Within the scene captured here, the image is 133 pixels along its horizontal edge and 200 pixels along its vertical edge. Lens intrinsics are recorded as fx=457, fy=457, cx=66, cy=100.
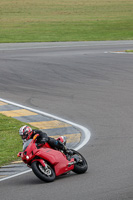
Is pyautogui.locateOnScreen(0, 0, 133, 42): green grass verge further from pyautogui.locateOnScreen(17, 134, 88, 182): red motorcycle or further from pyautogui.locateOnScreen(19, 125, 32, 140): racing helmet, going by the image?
pyautogui.locateOnScreen(17, 134, 88, 182): red motorcycle

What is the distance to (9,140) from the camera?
14367 millimetres

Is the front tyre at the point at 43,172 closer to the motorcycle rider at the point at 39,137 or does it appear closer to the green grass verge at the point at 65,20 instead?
the motorcycle rider at the point at 39,137

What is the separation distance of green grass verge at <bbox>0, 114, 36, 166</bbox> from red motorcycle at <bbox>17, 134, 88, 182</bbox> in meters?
2.20

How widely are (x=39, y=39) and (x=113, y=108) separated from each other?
32995 millimetres

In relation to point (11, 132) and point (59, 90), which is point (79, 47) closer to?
point (59, 90)

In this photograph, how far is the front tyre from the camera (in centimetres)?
953

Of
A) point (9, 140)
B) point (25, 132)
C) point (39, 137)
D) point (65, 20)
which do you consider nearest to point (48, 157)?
point (39, 137)

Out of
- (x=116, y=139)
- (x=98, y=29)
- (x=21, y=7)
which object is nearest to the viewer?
(x=116, y=139)

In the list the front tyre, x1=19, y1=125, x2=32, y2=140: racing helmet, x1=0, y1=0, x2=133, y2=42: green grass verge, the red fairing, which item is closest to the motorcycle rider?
x1=19, y1=125, x2=32, y2=140: racing helmet

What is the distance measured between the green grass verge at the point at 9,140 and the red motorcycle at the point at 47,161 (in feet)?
7.22

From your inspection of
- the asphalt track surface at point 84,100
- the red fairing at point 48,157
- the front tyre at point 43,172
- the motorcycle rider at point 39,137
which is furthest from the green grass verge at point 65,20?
the front tyre at point 43,172

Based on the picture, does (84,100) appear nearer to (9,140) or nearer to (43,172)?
(9,140)

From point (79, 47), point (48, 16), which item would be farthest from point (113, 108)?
point (48, 16)

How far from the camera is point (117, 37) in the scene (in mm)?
52344
